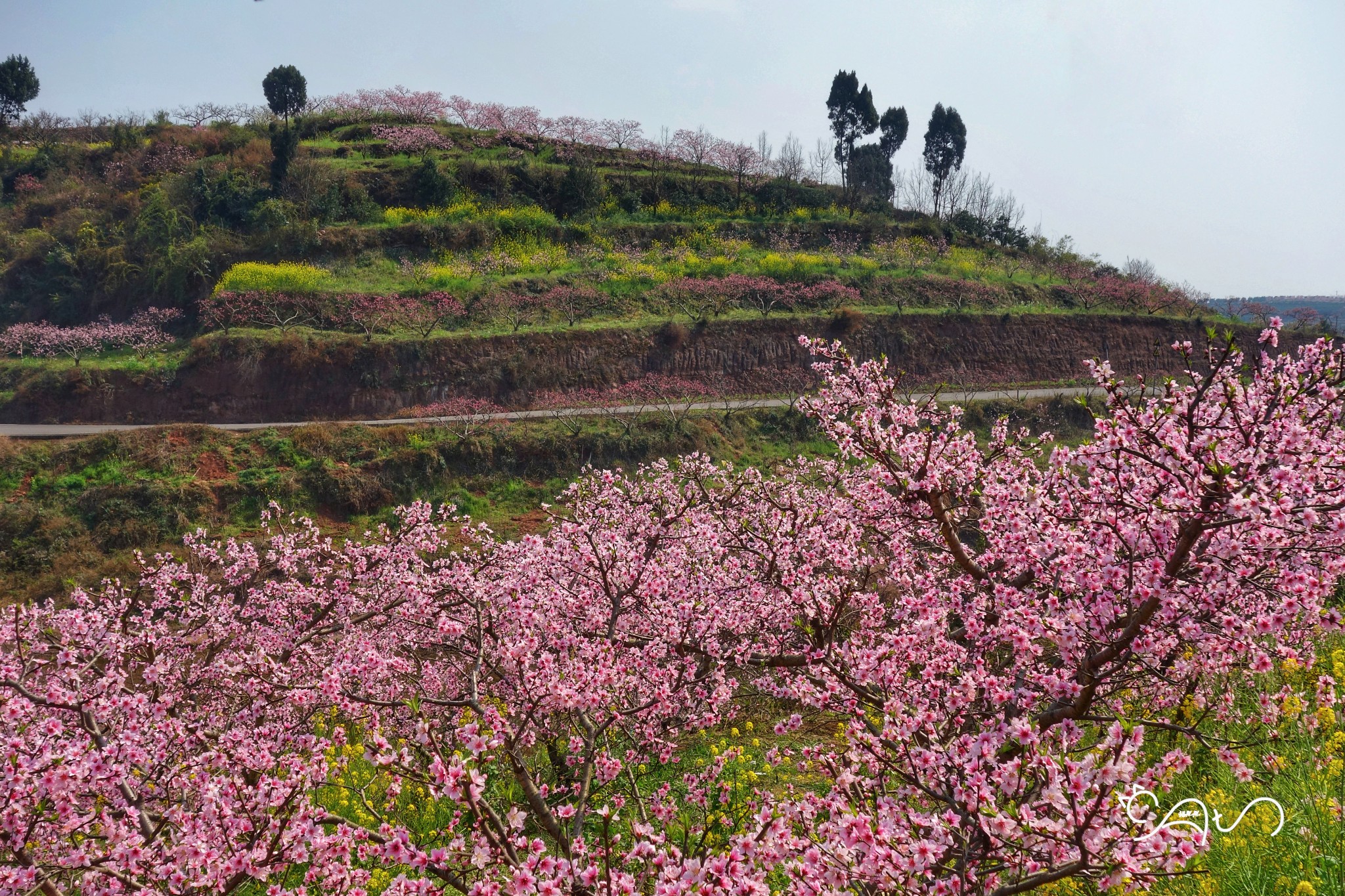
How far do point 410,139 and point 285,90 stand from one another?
11537 millimetres

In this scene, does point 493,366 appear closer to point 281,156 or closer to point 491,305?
point 491,305

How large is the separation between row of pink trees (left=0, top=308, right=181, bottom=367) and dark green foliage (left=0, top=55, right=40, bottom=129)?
33.3 meters

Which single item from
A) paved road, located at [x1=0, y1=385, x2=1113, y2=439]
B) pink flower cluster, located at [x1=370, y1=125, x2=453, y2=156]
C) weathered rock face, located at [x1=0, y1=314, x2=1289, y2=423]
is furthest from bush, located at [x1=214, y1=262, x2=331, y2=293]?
pink flower cluster, located at [x1=370, y1=125, x2=453, y2=156]

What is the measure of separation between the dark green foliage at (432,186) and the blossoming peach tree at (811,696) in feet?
115

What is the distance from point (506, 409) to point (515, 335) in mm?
3570

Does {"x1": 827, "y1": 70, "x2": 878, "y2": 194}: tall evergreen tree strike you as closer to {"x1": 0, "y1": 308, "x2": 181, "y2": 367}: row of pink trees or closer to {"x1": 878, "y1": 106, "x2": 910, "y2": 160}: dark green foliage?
{"x1": 878, "y1": 106, "x2": 910, "y2": 160}: dark green foliage

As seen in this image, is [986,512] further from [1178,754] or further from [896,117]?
[896,117]

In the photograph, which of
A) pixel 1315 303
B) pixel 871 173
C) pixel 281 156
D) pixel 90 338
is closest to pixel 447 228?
pixel 281 156

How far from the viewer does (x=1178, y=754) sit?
3.69 m

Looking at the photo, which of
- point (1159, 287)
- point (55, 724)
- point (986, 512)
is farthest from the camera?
point (1159, 287)

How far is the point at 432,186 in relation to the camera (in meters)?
39.6

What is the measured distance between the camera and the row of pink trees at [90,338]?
29.2 metres

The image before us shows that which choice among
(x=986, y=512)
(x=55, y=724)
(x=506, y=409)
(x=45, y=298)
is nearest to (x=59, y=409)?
(x=45, y=298)

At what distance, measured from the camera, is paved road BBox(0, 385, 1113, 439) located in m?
23.3
